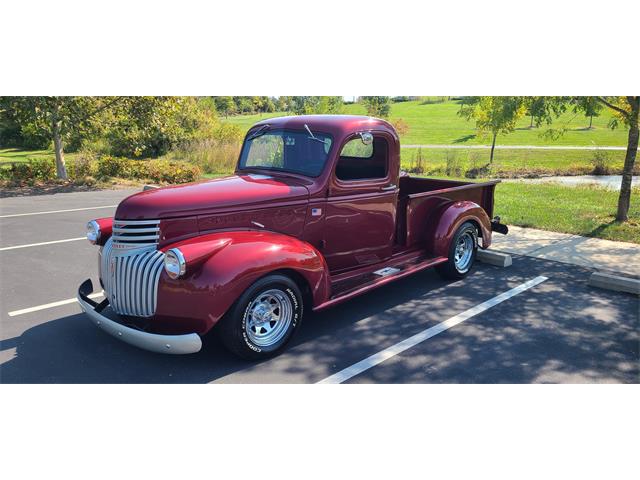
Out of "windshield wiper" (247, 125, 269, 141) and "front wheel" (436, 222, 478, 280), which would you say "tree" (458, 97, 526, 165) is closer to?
"front wheel" (436, 222, 478, 280)

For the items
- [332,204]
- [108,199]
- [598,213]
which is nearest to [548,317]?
[332,204]

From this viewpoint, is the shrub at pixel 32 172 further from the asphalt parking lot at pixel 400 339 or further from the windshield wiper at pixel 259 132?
the windshield wiper at pixel 259 132

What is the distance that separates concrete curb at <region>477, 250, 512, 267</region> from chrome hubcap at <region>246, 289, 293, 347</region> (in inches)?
155

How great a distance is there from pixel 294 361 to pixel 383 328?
3.65ft

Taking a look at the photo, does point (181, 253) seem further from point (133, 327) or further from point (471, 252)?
point (471, 252)

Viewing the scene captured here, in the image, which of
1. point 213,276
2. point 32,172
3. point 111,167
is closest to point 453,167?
point 111,167

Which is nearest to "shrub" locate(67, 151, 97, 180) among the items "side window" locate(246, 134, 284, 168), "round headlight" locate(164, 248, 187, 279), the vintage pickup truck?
"side window" locate(246, 134, 284, 168)

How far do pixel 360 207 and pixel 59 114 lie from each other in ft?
43.5

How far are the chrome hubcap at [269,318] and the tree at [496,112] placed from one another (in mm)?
7217

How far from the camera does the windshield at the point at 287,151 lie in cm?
536

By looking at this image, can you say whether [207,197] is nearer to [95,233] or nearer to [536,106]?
[95,233]

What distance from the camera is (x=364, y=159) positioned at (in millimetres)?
5953

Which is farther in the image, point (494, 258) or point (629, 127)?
point (629, 127)

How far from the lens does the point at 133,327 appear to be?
429cm
